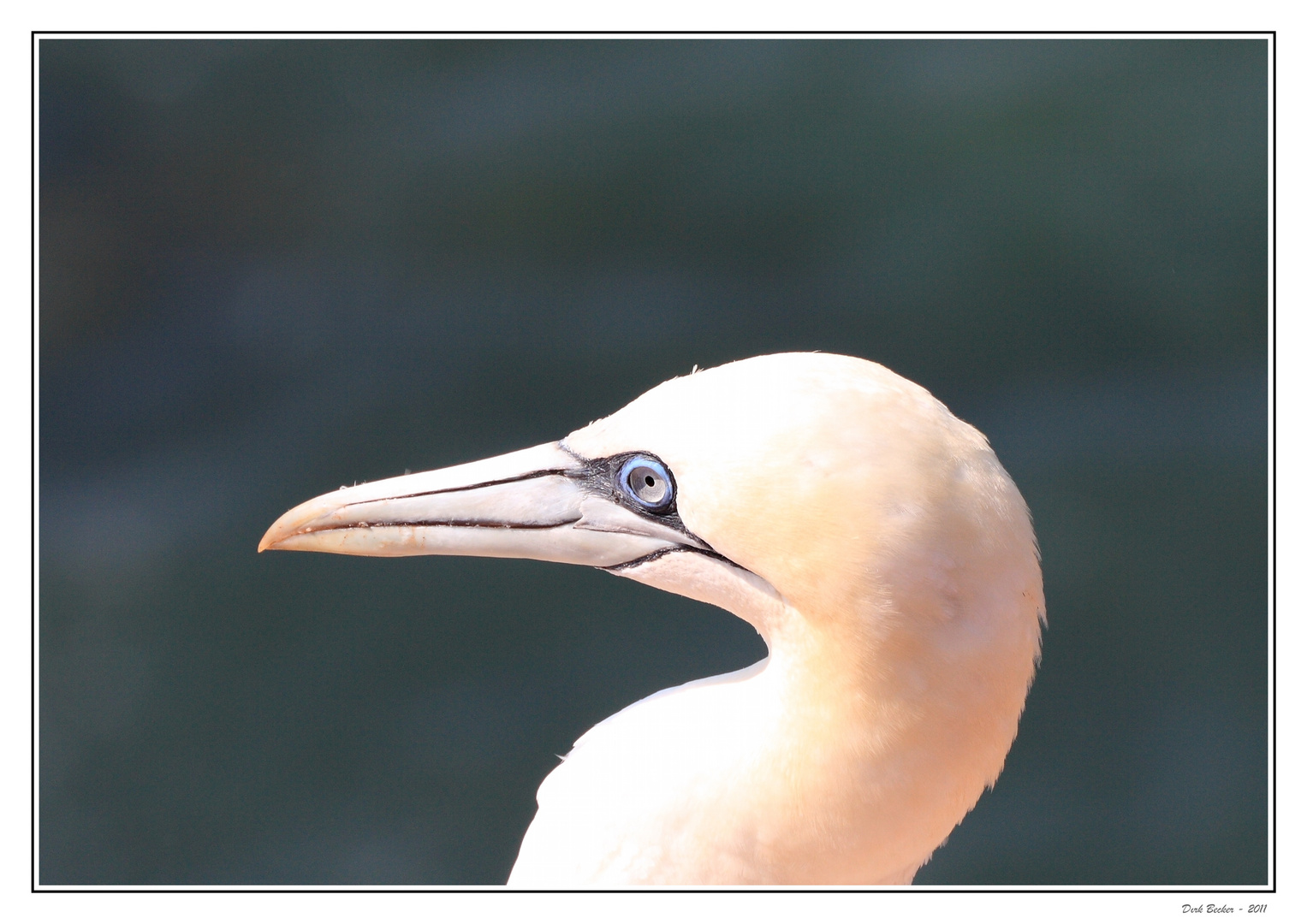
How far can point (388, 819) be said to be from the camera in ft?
20.0

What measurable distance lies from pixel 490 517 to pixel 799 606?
834mm

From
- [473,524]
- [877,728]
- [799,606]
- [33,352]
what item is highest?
[33,352]

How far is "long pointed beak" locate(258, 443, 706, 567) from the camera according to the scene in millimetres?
2861

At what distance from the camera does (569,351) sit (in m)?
7.18

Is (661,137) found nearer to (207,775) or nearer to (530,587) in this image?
(530,587)

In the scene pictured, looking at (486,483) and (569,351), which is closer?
(486,483)

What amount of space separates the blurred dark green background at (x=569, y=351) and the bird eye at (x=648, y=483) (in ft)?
12.2

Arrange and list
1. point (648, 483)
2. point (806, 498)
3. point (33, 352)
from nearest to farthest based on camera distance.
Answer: point (806, 498), point (648, 483), point (33, 352)

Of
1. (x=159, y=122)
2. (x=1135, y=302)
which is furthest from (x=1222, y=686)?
(x=159, y=122)
